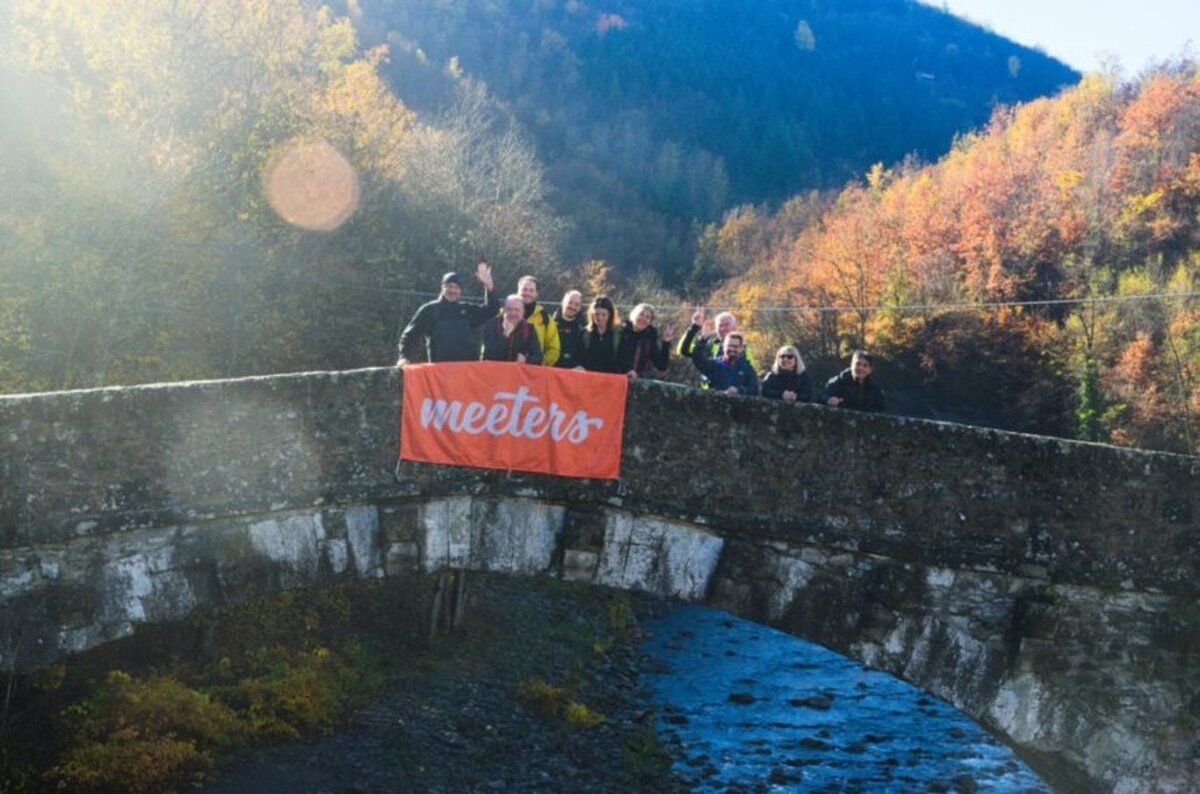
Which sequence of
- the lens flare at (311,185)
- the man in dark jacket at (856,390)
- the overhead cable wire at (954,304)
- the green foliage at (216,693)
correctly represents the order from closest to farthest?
the man in dark jacket at (856,390)
the green foliage at (216,693)
the lens flare at (311,185)
the overhead cable wire at (954,304)

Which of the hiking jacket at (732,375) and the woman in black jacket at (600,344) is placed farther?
the hiking jacket at (732,375)

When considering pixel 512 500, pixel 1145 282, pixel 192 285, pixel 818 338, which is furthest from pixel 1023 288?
pixel 512 500

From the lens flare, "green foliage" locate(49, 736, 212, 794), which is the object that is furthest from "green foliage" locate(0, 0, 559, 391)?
"green foliage" locate(49, 736, 212, 794)

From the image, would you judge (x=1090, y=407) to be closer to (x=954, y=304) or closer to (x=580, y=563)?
(x=954, y=304)

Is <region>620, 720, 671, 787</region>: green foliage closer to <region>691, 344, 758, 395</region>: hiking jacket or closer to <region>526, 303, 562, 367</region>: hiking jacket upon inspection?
<region>691, 344, 758, 395</region>: hiking jacket

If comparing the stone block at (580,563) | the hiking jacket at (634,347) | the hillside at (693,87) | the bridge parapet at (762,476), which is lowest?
the stone block at (580,563)

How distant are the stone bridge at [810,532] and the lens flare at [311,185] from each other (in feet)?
56.1

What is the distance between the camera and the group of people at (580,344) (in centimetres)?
833

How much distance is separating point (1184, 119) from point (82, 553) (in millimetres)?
52982

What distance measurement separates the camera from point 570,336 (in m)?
8.77

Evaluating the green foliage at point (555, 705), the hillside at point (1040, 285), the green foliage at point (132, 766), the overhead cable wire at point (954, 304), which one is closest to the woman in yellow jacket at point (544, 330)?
the green foliage at point (132, 766)

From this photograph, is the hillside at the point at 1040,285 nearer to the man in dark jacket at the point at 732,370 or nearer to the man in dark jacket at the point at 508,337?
the man in dark jacket at the point at 732,370

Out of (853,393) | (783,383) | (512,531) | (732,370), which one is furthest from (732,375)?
(512,531)

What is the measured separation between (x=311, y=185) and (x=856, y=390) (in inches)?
801
